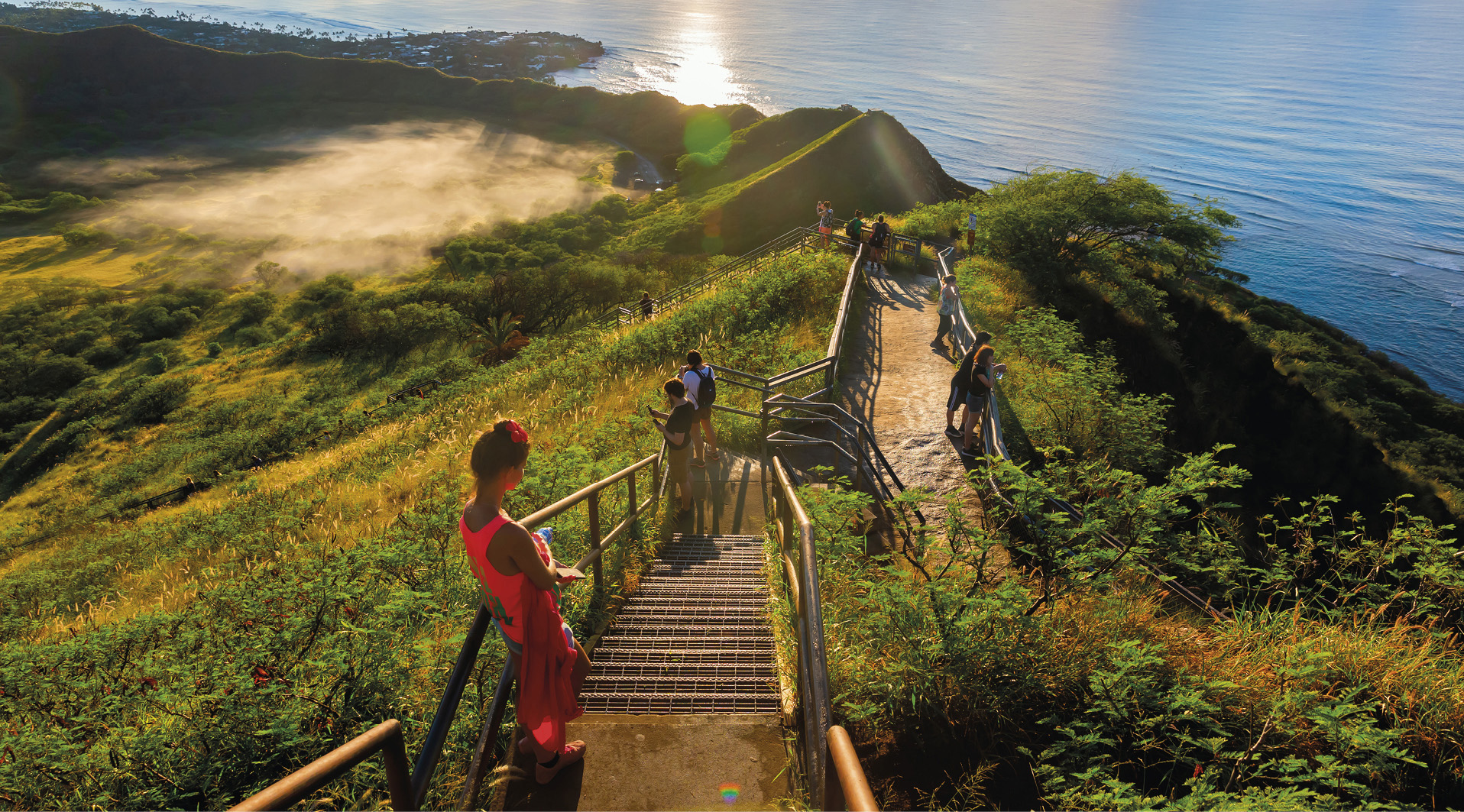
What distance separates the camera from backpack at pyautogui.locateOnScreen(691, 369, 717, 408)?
8219mm

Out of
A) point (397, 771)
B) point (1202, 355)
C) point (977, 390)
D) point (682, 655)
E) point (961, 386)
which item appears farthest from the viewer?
point (1202, 355)

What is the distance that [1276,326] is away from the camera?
36281mm

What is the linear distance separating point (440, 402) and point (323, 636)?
53.5ft

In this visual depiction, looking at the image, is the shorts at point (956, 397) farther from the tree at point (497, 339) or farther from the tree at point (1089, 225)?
the tree at point (497, 339)

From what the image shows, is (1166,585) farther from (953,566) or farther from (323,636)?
(323,636)

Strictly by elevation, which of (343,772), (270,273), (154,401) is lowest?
(154,401)

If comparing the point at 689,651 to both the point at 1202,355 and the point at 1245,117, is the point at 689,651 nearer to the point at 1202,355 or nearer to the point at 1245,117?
the point at 1202,355

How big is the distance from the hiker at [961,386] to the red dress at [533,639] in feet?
25.8

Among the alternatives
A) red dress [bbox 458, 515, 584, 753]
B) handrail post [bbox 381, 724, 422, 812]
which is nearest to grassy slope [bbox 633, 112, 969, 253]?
red dress [bbox 458, 515, 584, 753]

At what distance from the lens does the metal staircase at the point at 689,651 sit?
4.14 metres

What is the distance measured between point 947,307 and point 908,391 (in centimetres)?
282

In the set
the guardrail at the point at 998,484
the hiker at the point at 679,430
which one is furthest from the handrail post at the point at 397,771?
the hiker at the point at 679,430

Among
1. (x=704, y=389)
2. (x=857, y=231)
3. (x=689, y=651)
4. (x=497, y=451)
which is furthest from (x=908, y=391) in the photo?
(x=497, y=451)

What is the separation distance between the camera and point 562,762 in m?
3.29
